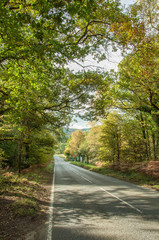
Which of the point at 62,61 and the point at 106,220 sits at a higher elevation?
the point at 62,61

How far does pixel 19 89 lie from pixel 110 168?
2116 centimetres

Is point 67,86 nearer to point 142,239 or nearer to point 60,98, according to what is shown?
point 60,98

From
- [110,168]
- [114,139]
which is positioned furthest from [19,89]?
[110,168]

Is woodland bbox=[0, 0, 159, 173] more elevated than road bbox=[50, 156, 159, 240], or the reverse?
woodland bbox=[0, 0, 159, 173]

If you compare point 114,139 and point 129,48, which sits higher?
point 129,48

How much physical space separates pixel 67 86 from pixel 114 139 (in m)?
16.0

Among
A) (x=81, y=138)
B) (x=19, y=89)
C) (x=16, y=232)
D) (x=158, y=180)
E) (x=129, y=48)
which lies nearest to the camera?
(x=16, y=232)

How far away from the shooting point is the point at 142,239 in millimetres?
3916

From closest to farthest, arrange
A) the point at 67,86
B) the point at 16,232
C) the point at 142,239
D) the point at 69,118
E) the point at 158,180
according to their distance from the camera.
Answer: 1. the point at 142,239
2. the point at 16,232
3. the point at 67,86
4. the point at 69,118
5. the point at 158,180

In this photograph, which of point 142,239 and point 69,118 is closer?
point 142,239

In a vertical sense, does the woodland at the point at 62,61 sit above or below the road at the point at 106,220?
above

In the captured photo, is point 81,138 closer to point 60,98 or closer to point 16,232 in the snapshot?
point 60,98

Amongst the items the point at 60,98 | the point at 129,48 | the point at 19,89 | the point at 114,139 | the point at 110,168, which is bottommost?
the point at 110,168

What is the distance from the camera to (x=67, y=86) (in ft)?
31.2
